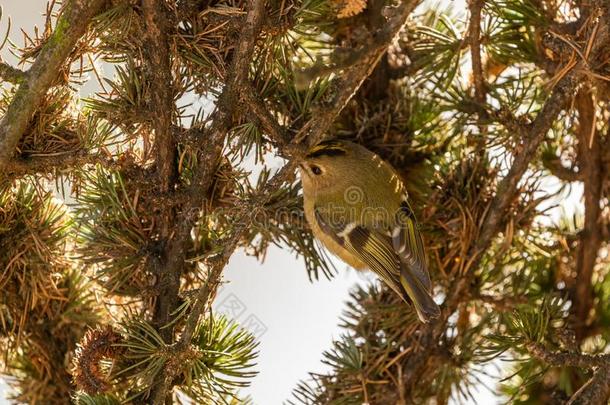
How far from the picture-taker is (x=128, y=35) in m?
1.32

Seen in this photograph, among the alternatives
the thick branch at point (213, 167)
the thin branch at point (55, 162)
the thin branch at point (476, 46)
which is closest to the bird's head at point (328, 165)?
the thin branch at point (476, 46)

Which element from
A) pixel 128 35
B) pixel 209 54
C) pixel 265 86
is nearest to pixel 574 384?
pixel 265 86

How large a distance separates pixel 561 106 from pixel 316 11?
1.73ft

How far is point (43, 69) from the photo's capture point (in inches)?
48.6

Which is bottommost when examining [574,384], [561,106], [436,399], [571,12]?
[436,399]

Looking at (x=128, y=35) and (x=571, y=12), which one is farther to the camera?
(x=571, y=12)

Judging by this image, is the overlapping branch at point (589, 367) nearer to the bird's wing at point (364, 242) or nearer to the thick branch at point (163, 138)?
the bird's wing at point (364, 242)

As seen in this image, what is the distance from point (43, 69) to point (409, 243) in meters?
0.98

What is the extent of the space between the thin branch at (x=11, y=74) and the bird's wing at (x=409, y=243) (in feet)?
3.01

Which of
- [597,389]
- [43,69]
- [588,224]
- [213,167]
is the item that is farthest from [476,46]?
[43,69]

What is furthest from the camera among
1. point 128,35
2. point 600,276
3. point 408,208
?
point 408,208

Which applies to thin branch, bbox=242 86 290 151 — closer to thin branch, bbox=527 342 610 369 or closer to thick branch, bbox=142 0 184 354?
thick branch, bbox=142 0 184 354

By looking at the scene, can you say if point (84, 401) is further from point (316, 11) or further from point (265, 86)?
point (316, 11)

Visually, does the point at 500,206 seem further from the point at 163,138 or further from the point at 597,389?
the point at 163,138
